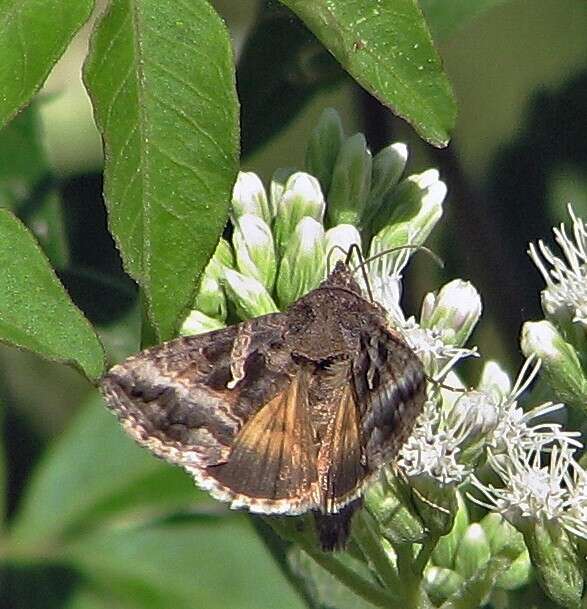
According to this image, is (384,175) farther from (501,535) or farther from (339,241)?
(501,535)

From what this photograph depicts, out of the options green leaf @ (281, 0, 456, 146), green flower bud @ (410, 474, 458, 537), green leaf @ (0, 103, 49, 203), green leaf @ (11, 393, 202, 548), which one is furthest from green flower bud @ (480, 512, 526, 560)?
green leaf @ (0, 103, 49, 203)

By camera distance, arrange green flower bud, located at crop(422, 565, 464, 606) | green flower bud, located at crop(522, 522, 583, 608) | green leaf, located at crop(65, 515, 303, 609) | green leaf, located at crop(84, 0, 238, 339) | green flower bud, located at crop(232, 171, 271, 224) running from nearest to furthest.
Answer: green leaf, located at crop(84, 0, 238, 339), green flower bud, located at crop(522, 522, 583, 608), green flower bud, located at crop(422, 565, 464, 606), green flower bud, located at crop(232, 171, 271, 224), green leaf, located at crop(65, 515, 303, 609)

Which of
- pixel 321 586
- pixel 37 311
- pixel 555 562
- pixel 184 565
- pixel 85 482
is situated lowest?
pixel 184 565

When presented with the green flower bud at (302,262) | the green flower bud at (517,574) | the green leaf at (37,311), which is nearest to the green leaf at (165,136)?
the green leaf at (37,311)

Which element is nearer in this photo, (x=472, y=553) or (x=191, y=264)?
(x=191, y=264)

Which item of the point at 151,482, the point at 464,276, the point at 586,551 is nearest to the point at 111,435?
the point at 151,482

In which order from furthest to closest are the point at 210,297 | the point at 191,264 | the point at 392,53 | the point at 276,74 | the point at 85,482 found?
the point at 85,482 → the point at 276,74 → the point at 210,297 → the point at 392,53 → the point at 191,264

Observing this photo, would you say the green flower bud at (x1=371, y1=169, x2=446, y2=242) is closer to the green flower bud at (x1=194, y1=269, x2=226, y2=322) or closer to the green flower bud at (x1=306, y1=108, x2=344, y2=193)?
the green flower bud at (x1=306, y1=108, x2=344, y2=193)

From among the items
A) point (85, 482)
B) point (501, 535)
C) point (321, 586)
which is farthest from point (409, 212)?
point (85, 482)
